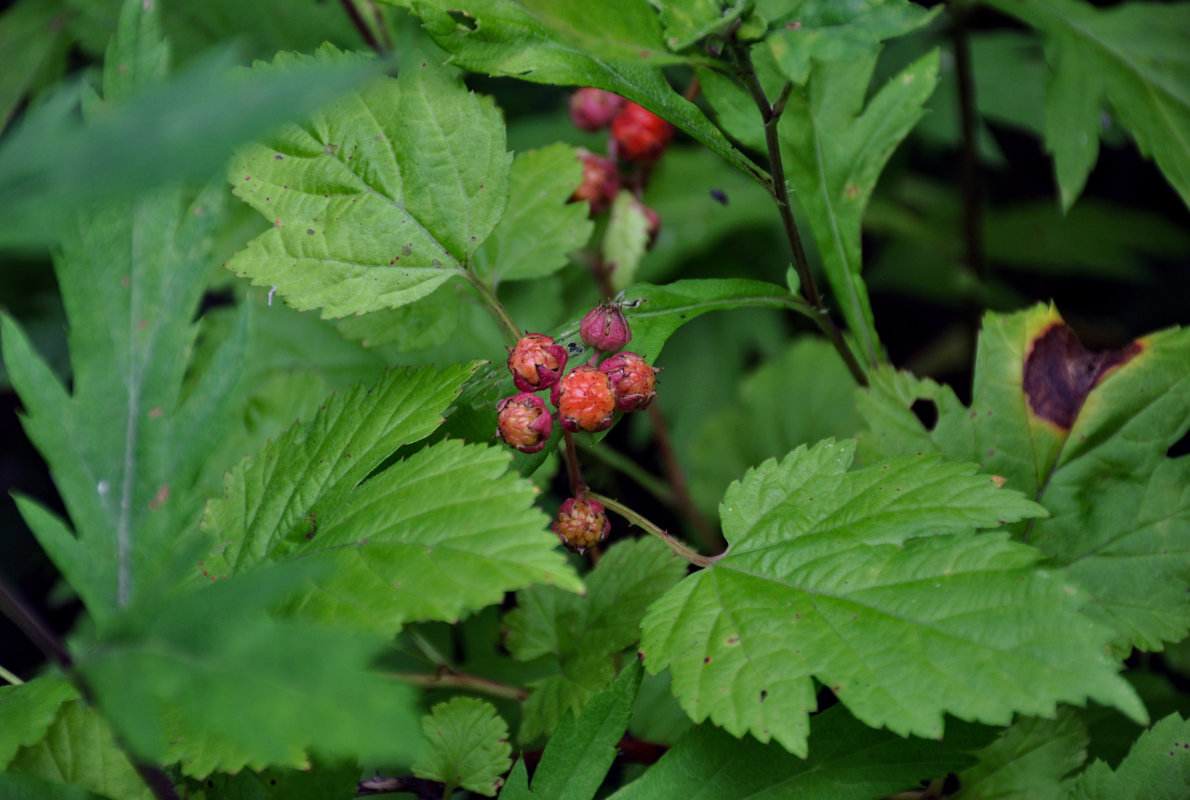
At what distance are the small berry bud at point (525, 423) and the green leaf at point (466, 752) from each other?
0.33m

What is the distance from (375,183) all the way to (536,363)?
12.9 inches

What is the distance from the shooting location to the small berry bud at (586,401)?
100cm

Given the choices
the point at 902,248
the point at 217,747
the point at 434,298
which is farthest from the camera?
the point at 902,248

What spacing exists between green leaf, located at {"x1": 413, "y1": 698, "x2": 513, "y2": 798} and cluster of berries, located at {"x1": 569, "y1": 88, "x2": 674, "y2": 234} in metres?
0.87

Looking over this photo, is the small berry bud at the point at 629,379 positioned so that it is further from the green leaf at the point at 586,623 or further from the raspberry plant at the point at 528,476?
the green leaf at the point at 586,623

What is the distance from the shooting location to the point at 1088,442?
1.21 m

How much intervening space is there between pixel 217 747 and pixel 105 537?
0.78 feet

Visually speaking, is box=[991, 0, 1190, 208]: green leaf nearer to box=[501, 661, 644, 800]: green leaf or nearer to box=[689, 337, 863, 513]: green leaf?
box=[689, 337, 863, 513]: green leaf

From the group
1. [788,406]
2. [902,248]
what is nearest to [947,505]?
[788,406]

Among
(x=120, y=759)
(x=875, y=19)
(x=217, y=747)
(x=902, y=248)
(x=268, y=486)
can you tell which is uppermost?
(x=875, y=19)

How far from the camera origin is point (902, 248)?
284 centimetres

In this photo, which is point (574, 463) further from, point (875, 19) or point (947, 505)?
point (875, 19)

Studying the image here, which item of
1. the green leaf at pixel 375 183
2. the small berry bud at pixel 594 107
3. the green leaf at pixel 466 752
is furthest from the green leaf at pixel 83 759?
the small berry bud at pixel 594 107

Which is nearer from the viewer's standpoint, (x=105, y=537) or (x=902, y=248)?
(x=105, y=537)
